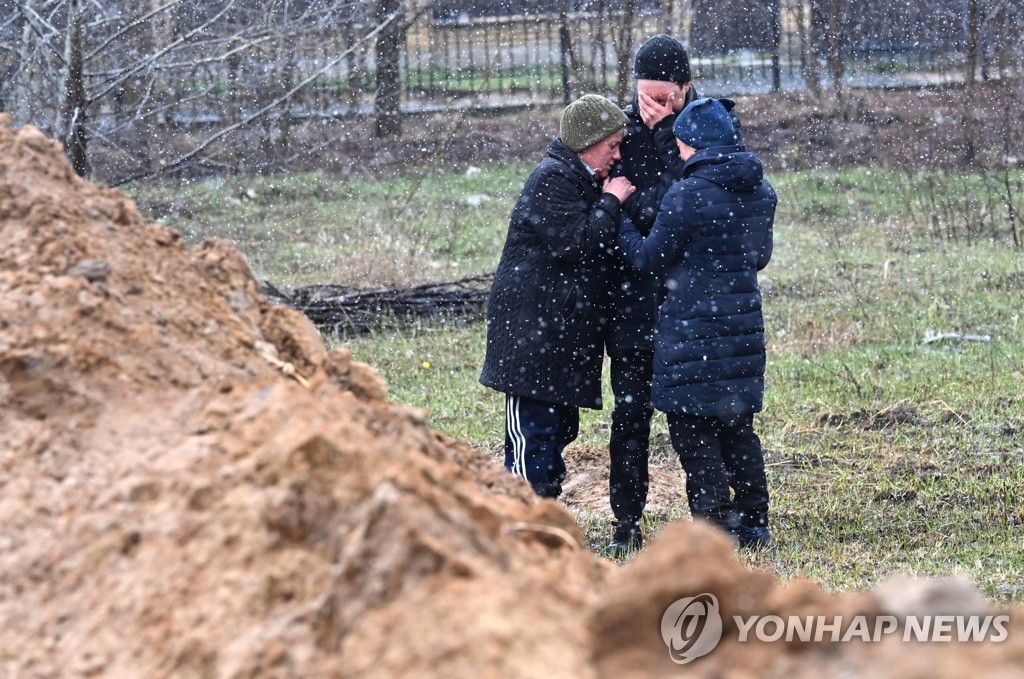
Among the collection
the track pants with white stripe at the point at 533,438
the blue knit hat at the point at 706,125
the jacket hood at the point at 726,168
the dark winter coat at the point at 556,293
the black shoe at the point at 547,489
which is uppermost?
the blue knit hat at the point at 706,125

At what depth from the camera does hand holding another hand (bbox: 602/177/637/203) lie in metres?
4.92

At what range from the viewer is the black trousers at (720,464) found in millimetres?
4816

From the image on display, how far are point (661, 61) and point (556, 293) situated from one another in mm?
1005

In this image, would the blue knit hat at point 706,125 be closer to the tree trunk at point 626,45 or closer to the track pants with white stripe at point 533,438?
the track pants with white stripe at point 533,438

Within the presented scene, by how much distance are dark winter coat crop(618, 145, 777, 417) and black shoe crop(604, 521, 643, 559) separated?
737mm

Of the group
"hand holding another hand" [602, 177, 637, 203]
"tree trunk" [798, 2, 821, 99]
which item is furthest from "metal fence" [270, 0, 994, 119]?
"hand holding another hand" [602, 177, 637, 203]

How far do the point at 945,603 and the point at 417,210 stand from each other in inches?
498

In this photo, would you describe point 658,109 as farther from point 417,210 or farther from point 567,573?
point 417,210

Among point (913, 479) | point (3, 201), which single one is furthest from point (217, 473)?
point (913, 479)

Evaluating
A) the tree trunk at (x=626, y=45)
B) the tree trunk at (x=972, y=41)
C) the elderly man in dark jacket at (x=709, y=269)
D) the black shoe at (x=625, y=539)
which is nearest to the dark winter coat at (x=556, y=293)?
the elderly man in dark jacket at (x=709, y=269)

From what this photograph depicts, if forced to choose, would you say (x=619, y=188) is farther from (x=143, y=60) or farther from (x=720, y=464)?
(x=143, y=60)

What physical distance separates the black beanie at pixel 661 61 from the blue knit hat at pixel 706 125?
1.02 ft

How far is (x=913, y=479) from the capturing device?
5.86 m

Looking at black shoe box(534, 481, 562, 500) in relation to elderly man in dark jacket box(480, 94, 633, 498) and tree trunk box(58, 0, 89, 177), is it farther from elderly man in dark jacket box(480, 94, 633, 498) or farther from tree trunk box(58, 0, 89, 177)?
tree trunk box(58, 0, 89, 177)
